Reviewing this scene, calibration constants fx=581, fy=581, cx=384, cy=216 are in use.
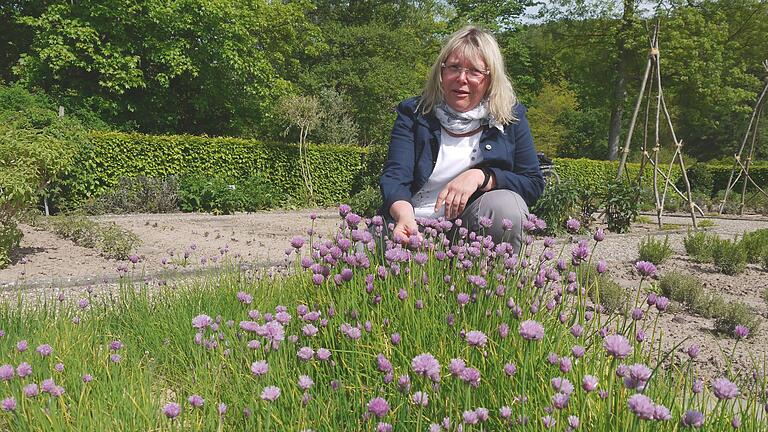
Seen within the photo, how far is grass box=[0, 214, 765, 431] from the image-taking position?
4.97ft

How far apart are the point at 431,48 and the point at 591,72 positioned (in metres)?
8.19

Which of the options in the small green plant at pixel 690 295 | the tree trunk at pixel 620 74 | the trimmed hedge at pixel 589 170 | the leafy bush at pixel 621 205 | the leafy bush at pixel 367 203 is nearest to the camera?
the small green plant at pixel 690 295

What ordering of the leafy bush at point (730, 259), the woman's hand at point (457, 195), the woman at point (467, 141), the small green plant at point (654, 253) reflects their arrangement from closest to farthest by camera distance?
1. the woman's hand at point (457, 195)
2. the woman at point (467, 141)
3. the leafy bush at point (730, 259)
4. the small green plant at point (654, 253)

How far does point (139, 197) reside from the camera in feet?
42.0

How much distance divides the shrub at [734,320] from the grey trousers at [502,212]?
5.80 ft

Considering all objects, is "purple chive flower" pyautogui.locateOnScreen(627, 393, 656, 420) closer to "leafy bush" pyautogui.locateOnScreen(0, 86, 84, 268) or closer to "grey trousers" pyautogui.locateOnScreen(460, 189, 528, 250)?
"grey trousers" pyautogui.locateOnScreen(460, 189, 528, 250)

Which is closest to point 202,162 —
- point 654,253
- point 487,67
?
point 654,253

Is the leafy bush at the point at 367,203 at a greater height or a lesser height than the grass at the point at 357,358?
lesser

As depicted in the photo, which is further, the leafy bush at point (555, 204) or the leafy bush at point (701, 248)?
the leafy bush at point (555, 204)

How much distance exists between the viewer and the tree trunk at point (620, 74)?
27.0m

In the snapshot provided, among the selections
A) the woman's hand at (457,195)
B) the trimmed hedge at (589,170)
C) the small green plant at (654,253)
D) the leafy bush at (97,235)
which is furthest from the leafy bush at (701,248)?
the trimmed hedge at (589,170)

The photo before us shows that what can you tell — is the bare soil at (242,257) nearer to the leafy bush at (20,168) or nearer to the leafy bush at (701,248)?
the leafy bush at (701,248)

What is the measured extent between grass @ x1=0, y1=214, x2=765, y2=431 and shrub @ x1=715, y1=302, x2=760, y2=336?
122 centimetres

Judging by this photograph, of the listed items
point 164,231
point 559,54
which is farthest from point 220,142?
point 559,54
